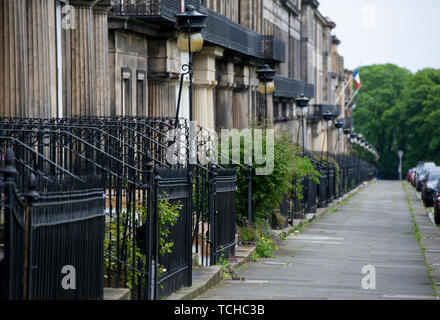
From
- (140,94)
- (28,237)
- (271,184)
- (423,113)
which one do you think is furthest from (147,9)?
(423,113)

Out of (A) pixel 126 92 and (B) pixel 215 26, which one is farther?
(B) pixel 215 26

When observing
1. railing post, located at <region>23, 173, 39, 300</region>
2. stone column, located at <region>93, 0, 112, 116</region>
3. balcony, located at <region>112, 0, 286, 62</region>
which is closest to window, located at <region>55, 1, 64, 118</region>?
stone column, located at <region>93, 0, 112, 116</region>

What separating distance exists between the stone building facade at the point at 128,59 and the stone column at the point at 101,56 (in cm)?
2

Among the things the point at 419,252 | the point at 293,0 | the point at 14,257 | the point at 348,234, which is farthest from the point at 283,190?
the point at 293,0

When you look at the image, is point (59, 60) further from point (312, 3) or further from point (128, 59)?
point (312, 3)

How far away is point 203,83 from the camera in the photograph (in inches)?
1205

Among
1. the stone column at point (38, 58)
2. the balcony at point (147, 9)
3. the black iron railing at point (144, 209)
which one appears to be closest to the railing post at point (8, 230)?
the black iron railing at point (144, 209)

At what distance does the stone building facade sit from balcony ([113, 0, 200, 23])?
0.03m

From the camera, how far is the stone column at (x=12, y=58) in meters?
14.4

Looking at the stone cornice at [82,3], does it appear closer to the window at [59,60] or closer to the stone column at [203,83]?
the window at [59,60]

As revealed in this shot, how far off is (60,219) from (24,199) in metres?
0.61

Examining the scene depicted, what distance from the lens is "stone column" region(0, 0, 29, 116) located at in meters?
14.4

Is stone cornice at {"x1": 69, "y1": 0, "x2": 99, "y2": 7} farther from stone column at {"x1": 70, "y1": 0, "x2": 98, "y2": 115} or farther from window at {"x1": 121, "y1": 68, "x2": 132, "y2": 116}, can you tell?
window at {"x1": 121, "y1": 68, "x2": 132, "y2": 116}

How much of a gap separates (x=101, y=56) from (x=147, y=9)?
17.6 feet
